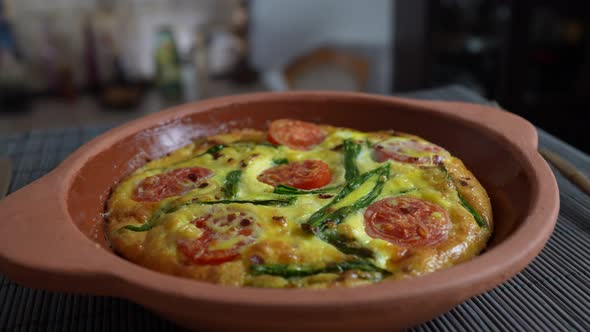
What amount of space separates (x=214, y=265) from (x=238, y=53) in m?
4.31

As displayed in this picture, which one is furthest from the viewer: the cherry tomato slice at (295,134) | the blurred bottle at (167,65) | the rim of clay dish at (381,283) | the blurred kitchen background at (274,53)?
the blurred bottle at (167,65)

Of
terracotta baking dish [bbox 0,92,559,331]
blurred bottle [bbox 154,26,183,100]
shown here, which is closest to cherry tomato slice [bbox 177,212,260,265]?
terracotta baking dish [bbox 0,92,559,331]

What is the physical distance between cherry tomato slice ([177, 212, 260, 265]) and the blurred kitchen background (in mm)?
3134

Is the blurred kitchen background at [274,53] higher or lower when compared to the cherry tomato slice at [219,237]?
lower

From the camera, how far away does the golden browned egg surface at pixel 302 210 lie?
3.58ft

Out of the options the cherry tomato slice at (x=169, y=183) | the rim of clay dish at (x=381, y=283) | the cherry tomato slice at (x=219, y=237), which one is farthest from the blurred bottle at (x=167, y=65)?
the cherry tomato slice at (x=219, y=237)

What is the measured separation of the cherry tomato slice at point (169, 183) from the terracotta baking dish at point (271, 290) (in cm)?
11

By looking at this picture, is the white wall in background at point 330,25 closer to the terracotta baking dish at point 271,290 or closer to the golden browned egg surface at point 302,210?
the terracotta baking dish at point 271,290

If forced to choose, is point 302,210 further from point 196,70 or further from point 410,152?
point 196,70

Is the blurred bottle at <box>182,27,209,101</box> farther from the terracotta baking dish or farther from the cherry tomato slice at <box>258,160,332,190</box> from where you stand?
the cherry tomato slice at <box>258,160,332,190</box>

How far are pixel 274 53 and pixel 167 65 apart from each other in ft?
3.07

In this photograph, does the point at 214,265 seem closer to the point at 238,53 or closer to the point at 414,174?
the point at 414,174

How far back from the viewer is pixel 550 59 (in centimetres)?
393

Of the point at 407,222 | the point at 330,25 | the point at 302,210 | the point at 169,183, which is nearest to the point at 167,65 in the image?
the point at 330,25
